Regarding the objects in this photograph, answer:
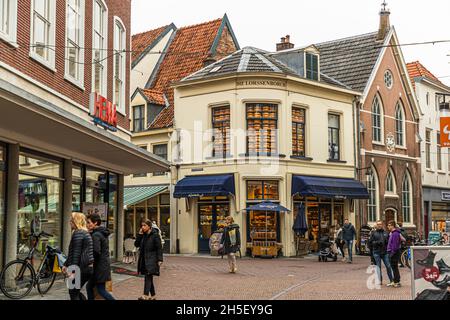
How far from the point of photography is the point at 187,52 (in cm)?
Result: 3506

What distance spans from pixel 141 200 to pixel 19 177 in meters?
15.3

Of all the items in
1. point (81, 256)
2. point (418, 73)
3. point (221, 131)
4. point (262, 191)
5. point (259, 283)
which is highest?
point (418, 73)

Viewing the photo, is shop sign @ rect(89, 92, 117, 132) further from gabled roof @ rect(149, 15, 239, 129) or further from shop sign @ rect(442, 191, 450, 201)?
shop sign @ rect(442, 191, 450, 201)

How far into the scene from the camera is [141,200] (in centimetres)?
2895

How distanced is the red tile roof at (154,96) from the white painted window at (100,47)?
12.3 meters

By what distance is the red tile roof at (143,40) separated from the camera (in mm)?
35969

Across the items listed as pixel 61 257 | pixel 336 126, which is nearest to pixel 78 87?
pixel 61 257

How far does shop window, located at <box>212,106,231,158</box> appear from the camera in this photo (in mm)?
27516

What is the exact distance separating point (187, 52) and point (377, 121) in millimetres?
10753

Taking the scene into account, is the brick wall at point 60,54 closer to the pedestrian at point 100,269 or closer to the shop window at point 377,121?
the pedestrian at point 100,269

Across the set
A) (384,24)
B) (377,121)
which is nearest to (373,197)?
(377,121)

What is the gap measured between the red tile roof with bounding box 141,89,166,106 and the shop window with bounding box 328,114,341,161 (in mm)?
8239

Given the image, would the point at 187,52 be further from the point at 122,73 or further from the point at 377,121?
the point at 122,73

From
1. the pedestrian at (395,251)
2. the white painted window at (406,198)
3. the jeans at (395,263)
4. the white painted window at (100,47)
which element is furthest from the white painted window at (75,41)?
the white painted window at (406,198)
